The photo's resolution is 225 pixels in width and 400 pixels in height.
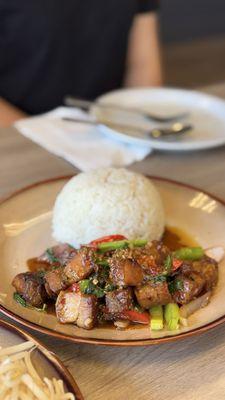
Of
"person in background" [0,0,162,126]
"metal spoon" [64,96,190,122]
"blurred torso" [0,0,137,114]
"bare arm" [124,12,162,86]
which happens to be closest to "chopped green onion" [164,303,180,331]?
"metal spoon" [64,96,190,122]

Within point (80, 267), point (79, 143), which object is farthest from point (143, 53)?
point (80, 267)

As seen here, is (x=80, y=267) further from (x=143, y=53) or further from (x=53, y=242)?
(x=143, y=53)

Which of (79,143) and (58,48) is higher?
(58,48)

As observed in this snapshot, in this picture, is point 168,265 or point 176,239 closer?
point 168,265

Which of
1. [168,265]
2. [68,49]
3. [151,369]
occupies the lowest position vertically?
[151,369]

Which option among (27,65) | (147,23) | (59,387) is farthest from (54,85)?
(59,387)

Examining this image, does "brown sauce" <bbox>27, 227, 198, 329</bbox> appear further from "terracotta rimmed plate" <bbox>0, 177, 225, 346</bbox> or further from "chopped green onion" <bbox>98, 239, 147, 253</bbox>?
"chopped green onion" <bbox>98, 239, 147, 253</bbox>
